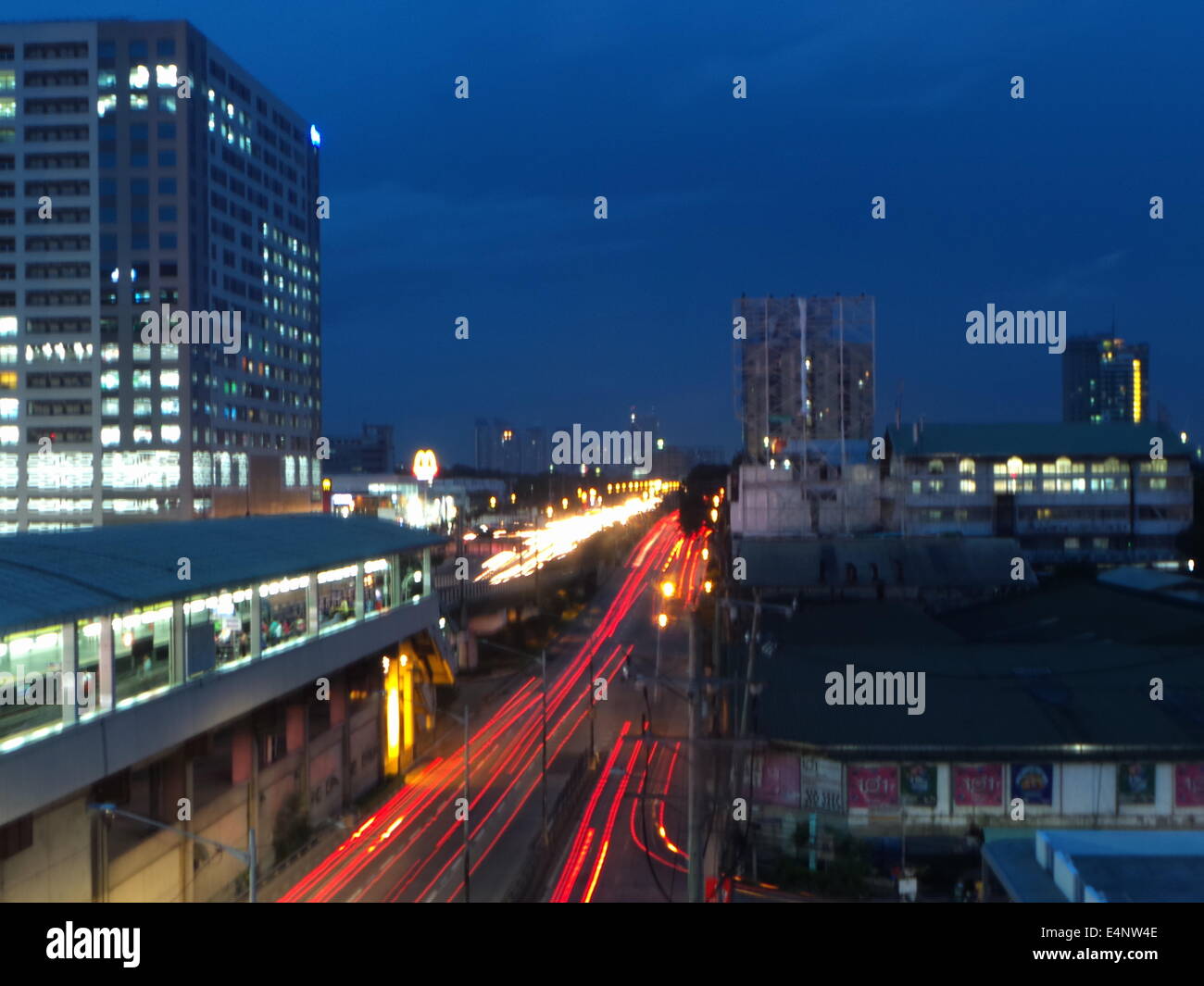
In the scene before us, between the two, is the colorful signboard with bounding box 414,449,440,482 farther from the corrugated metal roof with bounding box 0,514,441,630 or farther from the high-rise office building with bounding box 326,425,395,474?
the high-rise office building with bounding box 326,425,395,474

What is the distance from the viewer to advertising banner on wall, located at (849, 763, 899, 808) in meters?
15.7

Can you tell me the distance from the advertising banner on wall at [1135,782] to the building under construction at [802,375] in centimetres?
2998

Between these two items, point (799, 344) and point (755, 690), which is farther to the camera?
point (799, 344)

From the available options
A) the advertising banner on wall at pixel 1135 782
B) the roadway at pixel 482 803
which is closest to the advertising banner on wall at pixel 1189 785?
the advertising banner on wall at pixel 1135 782

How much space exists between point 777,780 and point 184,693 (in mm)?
8645

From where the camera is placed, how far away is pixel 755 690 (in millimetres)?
17250

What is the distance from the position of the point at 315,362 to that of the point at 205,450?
51.7 feet

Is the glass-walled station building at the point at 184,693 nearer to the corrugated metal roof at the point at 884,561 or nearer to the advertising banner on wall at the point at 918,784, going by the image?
the advertising banner on wall at the point at 918,784

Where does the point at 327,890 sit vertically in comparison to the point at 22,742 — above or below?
below

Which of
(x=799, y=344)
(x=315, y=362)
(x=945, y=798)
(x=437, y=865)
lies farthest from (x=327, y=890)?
(x=315, y=362)

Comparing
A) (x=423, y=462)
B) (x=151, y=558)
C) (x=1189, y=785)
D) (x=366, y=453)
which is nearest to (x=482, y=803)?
(x=151, y=558)

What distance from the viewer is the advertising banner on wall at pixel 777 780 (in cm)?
A: 1598

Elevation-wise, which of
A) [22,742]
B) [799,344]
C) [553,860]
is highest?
[799,344]
